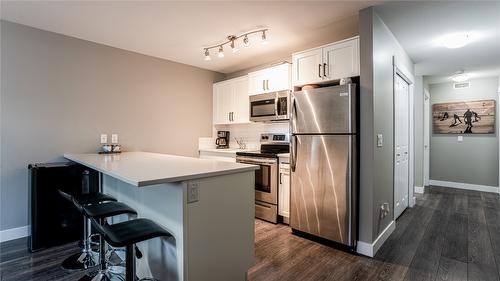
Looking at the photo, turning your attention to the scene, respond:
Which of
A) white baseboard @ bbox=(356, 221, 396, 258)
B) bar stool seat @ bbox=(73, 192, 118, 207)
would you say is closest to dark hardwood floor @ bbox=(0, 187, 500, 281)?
white baseboard @ bbox=(356, 221, 396, 258)

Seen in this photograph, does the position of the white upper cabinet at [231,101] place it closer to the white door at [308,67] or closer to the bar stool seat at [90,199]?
the white door at [308,67]

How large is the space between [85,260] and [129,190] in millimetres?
814

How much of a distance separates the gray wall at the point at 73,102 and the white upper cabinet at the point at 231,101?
581 mm

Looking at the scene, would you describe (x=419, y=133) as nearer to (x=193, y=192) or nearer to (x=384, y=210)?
(x=384, y=210)

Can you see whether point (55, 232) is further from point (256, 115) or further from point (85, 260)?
point (256, 115)

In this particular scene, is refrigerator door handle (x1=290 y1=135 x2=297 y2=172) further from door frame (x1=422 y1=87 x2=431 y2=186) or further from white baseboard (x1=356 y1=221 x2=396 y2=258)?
door frame (x1=422 y1=87 x2=431 y2=186)

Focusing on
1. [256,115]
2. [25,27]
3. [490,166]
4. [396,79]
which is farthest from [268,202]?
[490,166]

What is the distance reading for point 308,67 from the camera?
3.01m

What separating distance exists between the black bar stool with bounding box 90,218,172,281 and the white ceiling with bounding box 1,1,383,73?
6.52 feet

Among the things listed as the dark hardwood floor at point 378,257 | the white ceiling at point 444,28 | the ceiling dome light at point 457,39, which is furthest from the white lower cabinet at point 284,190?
the ceiling dome light at point 457,39

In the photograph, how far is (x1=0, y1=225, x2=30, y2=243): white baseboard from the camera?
8.84ft

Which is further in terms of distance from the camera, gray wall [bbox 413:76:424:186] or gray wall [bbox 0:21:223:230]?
gray wall [bbox 413:76:424:186]

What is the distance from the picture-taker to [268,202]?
338cm

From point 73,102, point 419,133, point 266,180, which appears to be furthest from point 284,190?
point 419,133
